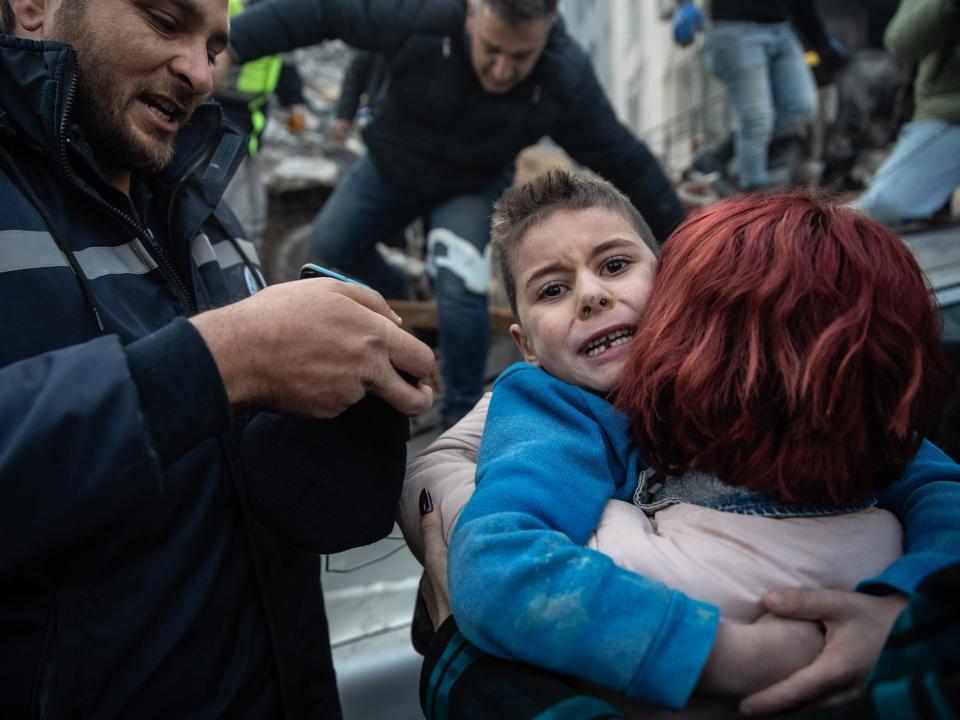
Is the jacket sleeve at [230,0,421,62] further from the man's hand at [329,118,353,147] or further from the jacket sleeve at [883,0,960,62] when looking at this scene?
the jacket sleeve at [883,0,960,62]

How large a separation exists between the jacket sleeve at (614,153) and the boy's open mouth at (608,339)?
208cm

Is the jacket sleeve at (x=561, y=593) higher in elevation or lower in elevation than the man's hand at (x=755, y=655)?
higher

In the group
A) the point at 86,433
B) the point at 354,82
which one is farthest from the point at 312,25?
the point at 86,433

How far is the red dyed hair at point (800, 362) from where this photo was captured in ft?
3.05

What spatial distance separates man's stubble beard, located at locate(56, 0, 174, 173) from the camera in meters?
1.27

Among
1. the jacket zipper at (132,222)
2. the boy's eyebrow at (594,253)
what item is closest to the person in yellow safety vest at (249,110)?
the jacket zipper at (132,222)

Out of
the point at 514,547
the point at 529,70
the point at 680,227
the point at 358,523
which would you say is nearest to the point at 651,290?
the point at 680,227

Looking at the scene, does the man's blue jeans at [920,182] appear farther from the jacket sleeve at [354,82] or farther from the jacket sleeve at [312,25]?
the jacket sleeve at [354,82]

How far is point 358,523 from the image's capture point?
46.1 inches

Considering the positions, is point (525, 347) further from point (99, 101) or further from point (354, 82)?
point (354, 82)

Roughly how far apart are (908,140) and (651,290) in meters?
2.78

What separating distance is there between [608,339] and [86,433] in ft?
2.77

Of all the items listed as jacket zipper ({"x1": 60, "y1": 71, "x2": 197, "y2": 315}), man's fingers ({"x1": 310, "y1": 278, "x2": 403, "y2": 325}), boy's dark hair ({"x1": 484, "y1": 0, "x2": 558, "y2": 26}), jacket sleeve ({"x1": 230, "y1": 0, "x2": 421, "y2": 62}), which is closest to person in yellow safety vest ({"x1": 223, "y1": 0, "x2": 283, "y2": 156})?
jacket sleeve ({"x1": 230, "y1": 0, "x2": 421, "y2": 62})

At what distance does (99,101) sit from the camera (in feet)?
4.28
